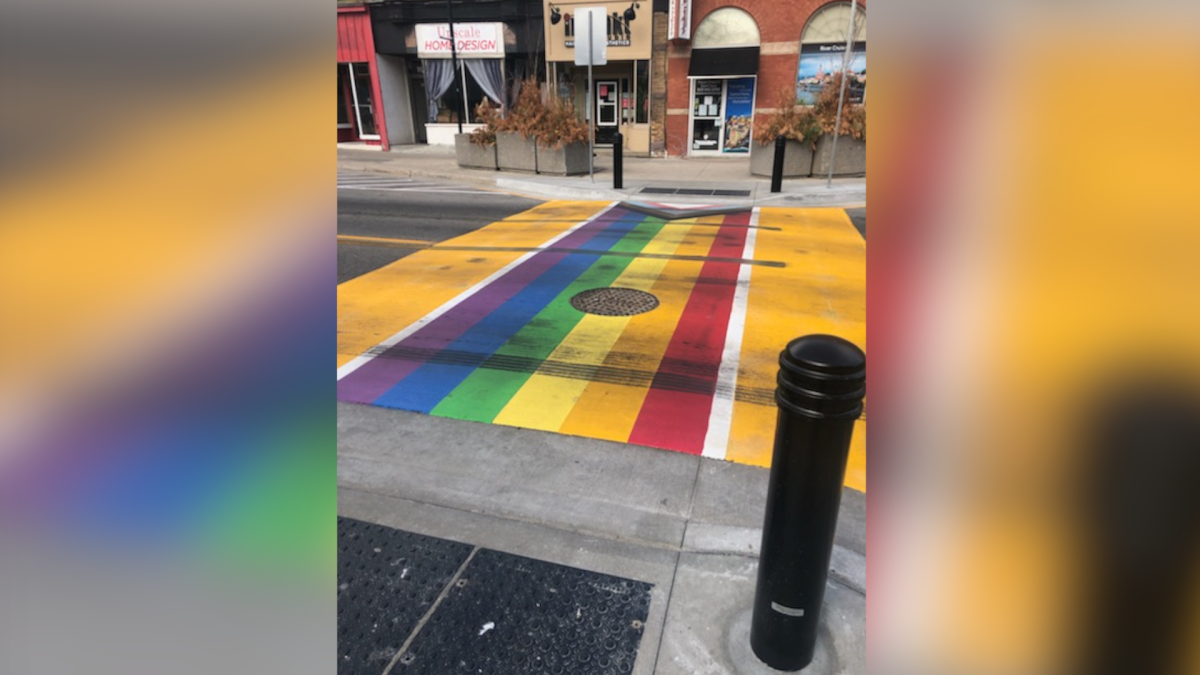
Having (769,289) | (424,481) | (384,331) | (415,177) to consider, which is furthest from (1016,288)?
(415,177)

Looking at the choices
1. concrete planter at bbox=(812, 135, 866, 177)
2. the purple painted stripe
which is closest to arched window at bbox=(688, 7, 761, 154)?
concrete planter at bbox=(812, 135, 866, 177)

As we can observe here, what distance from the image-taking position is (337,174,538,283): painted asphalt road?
891cm

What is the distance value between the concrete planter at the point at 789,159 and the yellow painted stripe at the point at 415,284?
7422mm

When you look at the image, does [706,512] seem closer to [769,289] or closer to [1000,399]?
[1000,399]

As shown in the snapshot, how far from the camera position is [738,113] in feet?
70.3

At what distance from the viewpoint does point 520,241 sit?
31.7ft

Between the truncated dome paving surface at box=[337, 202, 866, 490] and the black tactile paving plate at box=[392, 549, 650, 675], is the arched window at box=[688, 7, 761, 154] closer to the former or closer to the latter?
the truncated dome paving surface at box=[337, 202, 866, 490]

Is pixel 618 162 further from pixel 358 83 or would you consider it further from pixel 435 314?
pixel 358 83

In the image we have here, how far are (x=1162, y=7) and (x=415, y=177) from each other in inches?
738

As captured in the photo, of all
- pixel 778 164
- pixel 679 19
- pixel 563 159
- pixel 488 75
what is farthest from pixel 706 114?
pixel 778 164

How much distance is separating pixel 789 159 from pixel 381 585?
49.8ft

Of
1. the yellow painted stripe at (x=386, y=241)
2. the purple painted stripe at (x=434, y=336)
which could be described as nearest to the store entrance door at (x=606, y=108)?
the yellow painted stripe at (x=386, y=241)

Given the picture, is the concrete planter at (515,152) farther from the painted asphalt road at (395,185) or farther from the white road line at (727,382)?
the white road line at (727,382)

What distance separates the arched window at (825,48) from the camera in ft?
64.0
